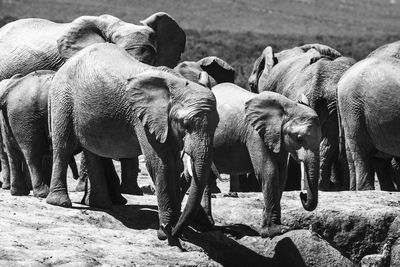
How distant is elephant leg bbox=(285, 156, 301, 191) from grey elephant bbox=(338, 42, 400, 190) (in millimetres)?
931

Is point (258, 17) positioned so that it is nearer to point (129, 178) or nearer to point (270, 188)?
point (129, 178)

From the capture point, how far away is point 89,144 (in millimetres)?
11422

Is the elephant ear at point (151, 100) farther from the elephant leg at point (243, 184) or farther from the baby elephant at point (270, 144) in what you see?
the elephant leg at point (243, 184)

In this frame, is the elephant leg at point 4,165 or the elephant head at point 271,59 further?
the elephant head at point 271,59

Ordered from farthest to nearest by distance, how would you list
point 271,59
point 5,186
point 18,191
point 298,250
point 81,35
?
point 271,59, point 5,186, point 81,35, point 18,191, point 298,250

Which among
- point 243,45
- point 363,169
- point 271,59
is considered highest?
point 271,59

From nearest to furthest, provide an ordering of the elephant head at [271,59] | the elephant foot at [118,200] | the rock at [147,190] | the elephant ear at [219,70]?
1. the elephant foot at [118,200]
2. the elephant ear at [219,70]
3. the rock at [147,190]
4. the elephant head at [271,59]

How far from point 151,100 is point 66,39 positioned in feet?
8.92

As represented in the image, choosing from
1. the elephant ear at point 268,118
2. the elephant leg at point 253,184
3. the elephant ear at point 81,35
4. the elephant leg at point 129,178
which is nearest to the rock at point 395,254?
the elephant ear at point 268,118

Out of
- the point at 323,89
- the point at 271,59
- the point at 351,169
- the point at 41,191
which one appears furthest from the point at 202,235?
the point at 271,59

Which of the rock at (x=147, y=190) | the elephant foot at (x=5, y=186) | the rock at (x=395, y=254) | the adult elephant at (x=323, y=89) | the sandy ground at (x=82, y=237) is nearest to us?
the sandy ground at (x=82, y=237)

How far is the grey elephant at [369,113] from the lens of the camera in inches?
544

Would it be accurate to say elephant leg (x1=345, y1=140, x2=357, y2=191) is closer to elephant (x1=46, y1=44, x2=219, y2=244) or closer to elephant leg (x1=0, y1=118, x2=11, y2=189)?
elephant (x1=46, y1=44, x2=219, y2=244)

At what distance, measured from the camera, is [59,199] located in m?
11.6
